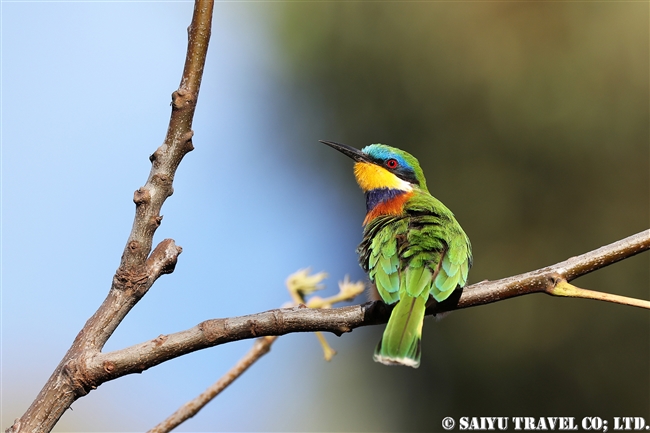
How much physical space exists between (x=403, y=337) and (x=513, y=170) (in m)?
5.45

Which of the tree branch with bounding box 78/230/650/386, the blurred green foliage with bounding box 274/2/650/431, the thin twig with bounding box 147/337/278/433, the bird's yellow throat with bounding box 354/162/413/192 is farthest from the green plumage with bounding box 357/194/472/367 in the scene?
the blurred green foliage with bounding box 274/2/650/431

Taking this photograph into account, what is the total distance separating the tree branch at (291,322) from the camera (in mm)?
1641

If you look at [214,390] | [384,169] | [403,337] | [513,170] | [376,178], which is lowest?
[214,390]

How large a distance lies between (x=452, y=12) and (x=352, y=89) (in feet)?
5.10

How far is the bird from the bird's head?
15.0 inches

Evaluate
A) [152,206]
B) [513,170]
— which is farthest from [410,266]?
[513,170]

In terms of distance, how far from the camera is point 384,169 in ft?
12.9

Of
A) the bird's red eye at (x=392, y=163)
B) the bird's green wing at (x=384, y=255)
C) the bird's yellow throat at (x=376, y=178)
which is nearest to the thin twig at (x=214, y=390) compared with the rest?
the bird's green wing at (x=384, y=255)

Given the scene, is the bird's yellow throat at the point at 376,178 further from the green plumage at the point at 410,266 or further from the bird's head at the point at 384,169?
the green plumage at the point at 410,266

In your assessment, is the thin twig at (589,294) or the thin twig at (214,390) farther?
the thin twig at (214,390)

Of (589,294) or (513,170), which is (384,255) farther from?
(513,170)

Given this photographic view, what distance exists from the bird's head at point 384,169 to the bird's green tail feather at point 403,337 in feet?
5.06

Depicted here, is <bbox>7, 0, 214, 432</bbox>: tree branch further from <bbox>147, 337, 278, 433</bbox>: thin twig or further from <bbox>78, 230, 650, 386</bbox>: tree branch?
<bbox>147, 337, 278, 433</bbox>: thin twig

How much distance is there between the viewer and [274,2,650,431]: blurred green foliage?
6.46 meters
